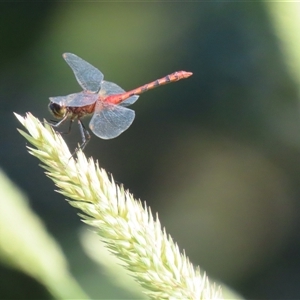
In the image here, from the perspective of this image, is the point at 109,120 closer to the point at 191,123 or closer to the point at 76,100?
the point at 76,100

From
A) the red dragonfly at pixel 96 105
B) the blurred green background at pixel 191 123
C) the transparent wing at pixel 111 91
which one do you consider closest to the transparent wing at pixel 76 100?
the red dragonfly at pixel 96 105

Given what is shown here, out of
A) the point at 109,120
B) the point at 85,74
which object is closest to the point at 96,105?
the point at 109,120

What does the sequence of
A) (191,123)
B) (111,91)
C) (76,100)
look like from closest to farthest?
1. (76,100)
2. (111,91)
3. (191,123)

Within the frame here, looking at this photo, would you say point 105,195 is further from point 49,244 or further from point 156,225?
point 49,244

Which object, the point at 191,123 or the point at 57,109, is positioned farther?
the point at 191,123

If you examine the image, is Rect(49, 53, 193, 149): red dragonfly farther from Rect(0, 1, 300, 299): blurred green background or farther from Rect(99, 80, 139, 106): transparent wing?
Rect(0, 1, 300, 299): blurred green background

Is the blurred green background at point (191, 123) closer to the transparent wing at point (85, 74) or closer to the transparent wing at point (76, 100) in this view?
the transparent wing at point (85, 74)
